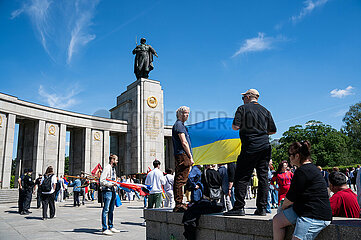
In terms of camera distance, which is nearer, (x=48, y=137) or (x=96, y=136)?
(x=48, y=137)

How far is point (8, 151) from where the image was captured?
74.1 feet

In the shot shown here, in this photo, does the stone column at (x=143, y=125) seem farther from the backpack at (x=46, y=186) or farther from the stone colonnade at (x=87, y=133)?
the backpack at (x=46, y=186)

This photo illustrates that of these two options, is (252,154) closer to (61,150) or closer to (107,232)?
(107,232)

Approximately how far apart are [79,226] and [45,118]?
20336 mm

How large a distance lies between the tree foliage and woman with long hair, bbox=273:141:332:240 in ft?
165

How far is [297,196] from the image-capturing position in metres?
2.88

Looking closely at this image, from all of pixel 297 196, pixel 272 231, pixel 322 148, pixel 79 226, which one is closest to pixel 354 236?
pixel 297 196

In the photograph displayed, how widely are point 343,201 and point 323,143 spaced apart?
171 ft

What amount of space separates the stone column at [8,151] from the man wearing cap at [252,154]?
918 inches

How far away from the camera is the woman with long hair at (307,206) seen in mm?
2771

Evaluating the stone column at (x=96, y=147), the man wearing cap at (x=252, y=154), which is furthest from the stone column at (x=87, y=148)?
the man wearing cap at (x=252, y=154)

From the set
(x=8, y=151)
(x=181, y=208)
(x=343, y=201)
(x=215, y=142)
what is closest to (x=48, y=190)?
(x=215, y=142)

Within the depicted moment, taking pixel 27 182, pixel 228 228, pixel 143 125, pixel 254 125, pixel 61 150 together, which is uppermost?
pixel 143 125

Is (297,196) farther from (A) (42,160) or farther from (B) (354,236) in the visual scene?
(A) (42,160)
